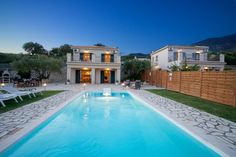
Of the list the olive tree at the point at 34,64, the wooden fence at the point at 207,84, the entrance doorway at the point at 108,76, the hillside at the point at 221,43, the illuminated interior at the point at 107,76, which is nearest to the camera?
the wooden fence at the point at 207,84

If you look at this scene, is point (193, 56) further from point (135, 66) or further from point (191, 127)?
point (191, 127)

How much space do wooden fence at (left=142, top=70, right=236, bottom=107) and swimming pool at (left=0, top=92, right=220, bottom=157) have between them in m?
4.63

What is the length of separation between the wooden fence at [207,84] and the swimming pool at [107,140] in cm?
463

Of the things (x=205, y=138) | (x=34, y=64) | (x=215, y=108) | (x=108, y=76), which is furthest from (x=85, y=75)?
(x=205, y=138)

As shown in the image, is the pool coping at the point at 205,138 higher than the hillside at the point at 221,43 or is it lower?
lower

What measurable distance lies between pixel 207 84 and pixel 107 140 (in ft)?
28.9

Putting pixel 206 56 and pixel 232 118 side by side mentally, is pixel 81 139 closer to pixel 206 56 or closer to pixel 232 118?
pixel 232 118

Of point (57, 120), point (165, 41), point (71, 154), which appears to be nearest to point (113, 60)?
point (57, 120)

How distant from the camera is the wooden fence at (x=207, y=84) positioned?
9125 mm

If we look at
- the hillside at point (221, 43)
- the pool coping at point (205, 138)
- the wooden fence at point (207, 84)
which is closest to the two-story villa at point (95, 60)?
the wooden fence at point (207, 84)

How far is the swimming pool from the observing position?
15.2 feet

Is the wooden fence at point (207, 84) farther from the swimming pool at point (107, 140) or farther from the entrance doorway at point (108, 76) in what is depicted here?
the entrance doorway at point (108, 76)

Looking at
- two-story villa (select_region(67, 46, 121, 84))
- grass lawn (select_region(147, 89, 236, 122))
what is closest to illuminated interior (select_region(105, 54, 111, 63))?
two-story villa (select_region(67, 46, 121, 84))

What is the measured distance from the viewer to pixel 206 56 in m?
26.3
